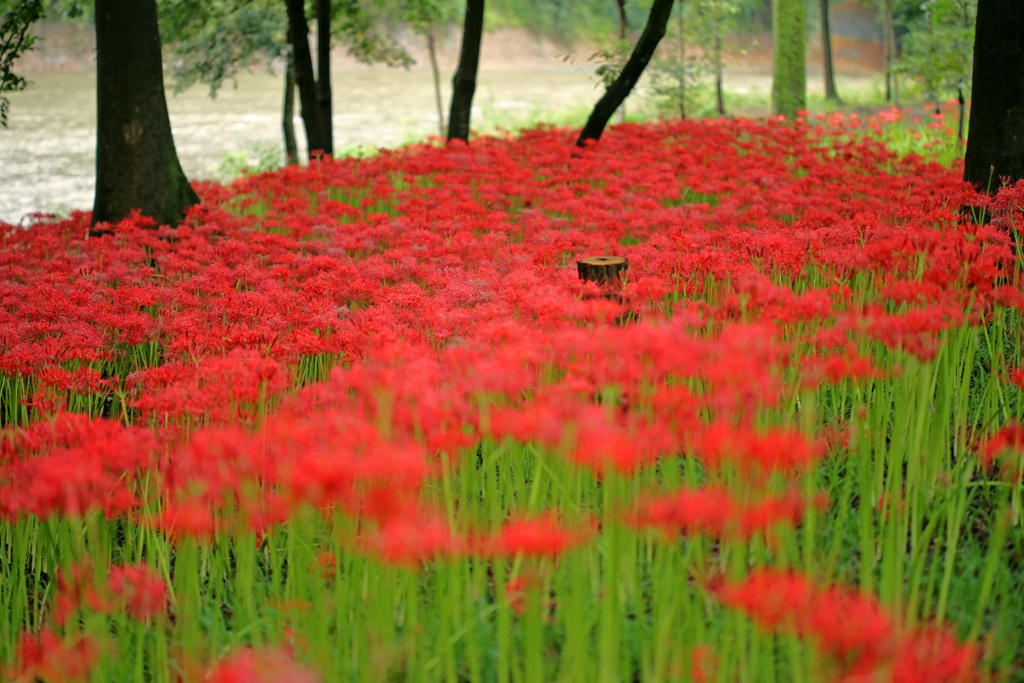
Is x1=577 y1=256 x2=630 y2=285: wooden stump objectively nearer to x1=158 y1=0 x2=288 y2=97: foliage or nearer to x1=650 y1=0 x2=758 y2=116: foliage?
x1=158 y1=0 x2=288 y2=97: foliage

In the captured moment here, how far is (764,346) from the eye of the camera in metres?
2.39

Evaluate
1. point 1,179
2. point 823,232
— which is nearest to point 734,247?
point 823,232

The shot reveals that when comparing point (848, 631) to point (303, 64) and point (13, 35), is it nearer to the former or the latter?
point (13, 35)

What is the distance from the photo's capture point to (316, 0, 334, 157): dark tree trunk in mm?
12273

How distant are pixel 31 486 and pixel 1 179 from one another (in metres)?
22.9

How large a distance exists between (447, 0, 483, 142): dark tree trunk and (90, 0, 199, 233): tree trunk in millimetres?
5141

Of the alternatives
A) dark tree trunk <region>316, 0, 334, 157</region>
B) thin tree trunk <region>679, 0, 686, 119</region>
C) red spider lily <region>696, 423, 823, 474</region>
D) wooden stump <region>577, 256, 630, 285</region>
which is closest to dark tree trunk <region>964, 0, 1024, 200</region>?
wooden stump <region>577, 256, 630, 285</region>

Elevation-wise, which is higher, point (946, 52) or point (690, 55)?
point (690, 55)

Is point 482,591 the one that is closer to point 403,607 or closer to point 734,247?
point 403,607

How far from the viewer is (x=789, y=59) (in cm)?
1530

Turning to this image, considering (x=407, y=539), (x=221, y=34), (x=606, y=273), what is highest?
(x=221, y=34)

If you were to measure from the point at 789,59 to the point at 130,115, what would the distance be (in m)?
12.7

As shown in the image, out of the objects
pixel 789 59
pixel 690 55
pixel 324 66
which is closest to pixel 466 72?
pixel 324 66

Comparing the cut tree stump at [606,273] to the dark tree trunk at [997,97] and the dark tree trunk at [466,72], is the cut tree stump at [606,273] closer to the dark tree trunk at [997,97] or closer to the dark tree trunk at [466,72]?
the dark tree trunk at [997,97]
